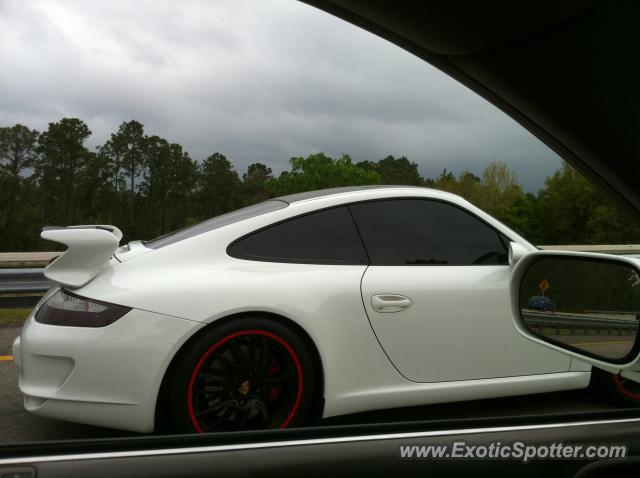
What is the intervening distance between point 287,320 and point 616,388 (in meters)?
1.69

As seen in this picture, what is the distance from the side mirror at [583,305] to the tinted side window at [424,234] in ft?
4.74

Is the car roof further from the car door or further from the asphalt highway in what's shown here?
the asphalt highway

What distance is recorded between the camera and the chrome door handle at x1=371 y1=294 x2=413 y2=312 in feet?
8.84

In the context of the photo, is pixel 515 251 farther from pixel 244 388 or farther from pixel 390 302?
pixel 244 388

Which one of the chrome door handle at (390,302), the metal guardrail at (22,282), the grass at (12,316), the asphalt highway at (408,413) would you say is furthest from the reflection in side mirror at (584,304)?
the grass at (12,316)

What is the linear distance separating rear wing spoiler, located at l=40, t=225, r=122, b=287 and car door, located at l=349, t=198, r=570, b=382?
3.80 ft

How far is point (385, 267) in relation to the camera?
9.32 feet

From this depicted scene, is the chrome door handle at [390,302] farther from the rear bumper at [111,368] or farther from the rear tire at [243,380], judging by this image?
the rear bumper at [111,368]

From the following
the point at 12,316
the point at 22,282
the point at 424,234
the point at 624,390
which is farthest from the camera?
the point at 12,316

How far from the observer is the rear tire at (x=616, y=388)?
2832mm

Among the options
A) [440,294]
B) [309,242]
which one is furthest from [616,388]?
[309,242]

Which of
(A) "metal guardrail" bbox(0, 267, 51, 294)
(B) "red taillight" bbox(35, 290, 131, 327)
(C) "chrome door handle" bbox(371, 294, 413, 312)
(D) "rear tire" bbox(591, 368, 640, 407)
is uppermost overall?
(C) "chrome door handle" bbox(371, 294, 413, 312)

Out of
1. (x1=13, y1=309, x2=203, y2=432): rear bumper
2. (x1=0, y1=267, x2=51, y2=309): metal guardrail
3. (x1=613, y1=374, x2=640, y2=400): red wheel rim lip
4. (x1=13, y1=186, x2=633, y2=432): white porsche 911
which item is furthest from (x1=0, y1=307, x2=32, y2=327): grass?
(x1=613, y1=374, x2=640, y2=400): red wheel rim lip

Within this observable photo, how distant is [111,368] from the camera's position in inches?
92.2
